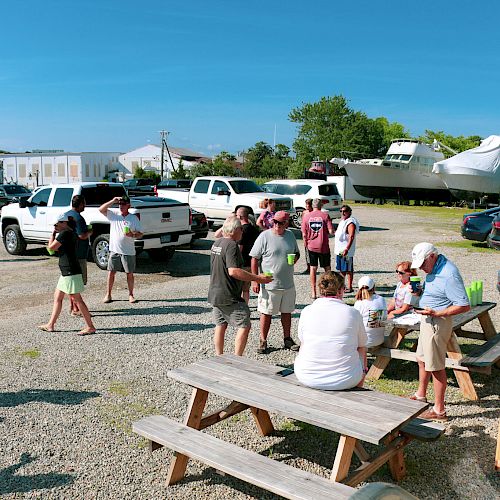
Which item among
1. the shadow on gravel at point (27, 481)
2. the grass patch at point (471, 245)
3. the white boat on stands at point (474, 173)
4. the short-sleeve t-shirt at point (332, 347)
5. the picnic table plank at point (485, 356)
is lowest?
the shadow on gravel at point (27, 481)

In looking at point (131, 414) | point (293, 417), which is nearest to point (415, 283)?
point (293, 417)

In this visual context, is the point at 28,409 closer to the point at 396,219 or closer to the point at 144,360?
the point at 144,360

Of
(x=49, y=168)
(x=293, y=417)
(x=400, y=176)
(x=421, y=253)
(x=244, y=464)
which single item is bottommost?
(x=244, y=464)

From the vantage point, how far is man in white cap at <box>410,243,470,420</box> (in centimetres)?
482

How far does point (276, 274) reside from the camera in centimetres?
712

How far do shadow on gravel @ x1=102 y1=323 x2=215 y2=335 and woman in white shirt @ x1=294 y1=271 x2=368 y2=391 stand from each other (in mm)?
4278

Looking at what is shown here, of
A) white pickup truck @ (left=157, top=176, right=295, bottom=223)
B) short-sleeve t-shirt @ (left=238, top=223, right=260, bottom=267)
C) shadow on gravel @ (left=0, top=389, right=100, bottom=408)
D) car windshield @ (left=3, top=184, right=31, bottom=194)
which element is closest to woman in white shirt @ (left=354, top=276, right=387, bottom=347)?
short-sleeve t-shirt @ (left=238, top=223, right=260, bottom=267)

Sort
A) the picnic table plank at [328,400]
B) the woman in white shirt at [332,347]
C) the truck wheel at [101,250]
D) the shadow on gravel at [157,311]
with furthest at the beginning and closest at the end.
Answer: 1. the truck wheel at [101,250]
2. the shadow on gravel at [157,311]
3. the woman in white shirt at [332,347]
4. the picnic table plank at [328,400]

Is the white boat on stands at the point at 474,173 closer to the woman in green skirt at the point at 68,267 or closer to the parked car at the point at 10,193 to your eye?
the parked car at the point at 10,193

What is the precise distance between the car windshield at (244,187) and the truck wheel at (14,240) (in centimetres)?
700

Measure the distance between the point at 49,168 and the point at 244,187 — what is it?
70.3 m

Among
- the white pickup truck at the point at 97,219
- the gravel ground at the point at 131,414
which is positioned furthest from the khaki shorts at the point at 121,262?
the white pickup truck at the point at 97,219

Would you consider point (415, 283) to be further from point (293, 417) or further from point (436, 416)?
point (293, 417)

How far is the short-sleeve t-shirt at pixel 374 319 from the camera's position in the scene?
5988 millimetres
